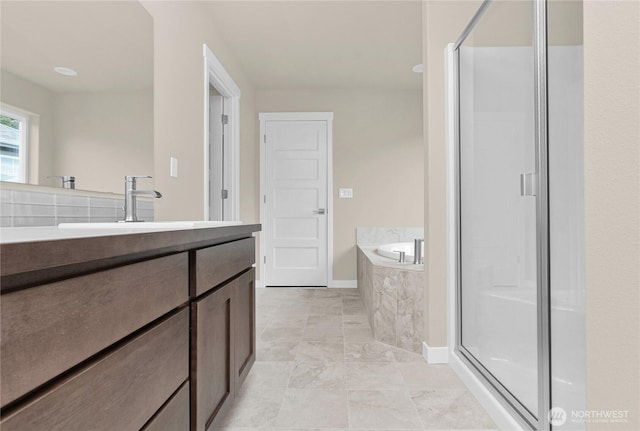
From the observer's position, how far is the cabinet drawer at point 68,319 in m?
0.45

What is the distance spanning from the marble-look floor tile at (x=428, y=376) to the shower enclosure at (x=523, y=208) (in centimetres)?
12

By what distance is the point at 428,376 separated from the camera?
1.89m

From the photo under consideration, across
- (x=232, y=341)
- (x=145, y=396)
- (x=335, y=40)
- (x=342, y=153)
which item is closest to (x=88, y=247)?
(x=145, y=396)

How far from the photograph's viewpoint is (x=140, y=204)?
171 centimetres

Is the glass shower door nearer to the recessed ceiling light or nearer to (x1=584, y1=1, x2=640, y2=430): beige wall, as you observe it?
(x1=584, y1=1, x2=640, y2=430): beige wall

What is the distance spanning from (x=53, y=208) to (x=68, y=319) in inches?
33.7

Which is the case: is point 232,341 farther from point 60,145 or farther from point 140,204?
point 60,145

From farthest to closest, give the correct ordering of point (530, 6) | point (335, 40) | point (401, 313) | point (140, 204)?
point (335, 40)
point (401, 313)
point (140, 204)
point (530, 6)

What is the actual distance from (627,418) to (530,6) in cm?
136

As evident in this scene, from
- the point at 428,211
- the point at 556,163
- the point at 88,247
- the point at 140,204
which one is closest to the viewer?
the point at 88,247

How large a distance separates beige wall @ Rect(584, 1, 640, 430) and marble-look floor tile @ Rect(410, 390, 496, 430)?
90 cm

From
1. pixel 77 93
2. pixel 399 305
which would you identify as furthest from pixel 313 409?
pixel 77 93

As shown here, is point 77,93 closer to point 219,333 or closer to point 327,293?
point 219,333

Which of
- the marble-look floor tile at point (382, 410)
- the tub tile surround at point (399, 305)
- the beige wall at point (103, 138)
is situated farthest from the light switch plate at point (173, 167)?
the marble-look floor tile at point (382, 410)
